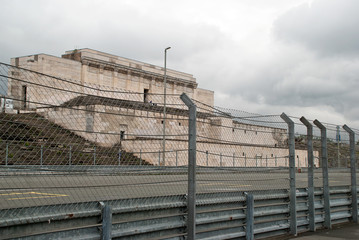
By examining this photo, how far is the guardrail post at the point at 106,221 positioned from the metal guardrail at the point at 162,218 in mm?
13

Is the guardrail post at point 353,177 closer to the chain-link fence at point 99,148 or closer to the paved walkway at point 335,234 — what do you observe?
the chain-link fence at point 99,148

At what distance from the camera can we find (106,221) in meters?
5.20

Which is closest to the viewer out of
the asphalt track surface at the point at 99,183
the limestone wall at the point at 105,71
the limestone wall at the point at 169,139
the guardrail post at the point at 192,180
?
the asphalt track surface at the point at 99,183

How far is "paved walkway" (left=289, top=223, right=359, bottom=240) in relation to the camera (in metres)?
8.59

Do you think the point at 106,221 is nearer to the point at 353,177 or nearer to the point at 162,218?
the point at 162,218

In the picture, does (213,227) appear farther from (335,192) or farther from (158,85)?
(158,85)

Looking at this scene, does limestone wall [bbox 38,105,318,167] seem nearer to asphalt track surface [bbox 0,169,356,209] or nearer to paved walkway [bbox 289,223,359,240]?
asphalt track surface [bbox 0,169,356,209]

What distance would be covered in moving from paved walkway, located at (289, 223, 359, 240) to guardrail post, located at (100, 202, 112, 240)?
4.66m

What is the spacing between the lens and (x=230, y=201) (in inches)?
283

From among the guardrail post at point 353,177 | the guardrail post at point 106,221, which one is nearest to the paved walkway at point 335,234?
the guardrail post at point 353,177

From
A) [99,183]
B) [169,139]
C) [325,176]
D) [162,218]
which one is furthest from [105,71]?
→ [162,218]

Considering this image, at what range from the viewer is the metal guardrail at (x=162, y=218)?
15.3 ft

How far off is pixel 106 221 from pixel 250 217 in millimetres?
3167

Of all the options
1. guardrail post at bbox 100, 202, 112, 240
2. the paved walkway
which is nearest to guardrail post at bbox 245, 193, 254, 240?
the paved walkway
